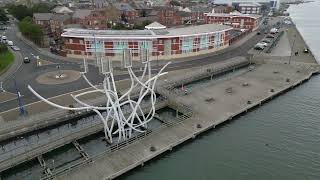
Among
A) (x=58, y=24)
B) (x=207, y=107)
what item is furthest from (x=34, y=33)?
(x=207, y=107)

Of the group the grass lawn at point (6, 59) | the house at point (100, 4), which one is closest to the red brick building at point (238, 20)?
the house at point (100, 4)

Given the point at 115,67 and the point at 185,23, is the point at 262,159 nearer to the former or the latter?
the point at 115,67

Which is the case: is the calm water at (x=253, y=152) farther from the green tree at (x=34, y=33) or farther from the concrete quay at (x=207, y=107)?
the green tree at (x=34, y=33)

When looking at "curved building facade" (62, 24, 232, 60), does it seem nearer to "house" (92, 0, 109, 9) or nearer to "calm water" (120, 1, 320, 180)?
"calm water" (120, 1, 320, 180)

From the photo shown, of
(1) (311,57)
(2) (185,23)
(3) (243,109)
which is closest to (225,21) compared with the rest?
(2) (185,23)

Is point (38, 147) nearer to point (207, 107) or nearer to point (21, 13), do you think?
point (207, 107)

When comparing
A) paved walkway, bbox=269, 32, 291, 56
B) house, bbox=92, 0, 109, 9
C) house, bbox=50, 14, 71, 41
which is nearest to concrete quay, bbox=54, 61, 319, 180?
paved walkway, bbox=269, 32, 291, 56
